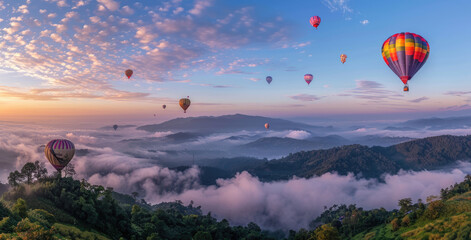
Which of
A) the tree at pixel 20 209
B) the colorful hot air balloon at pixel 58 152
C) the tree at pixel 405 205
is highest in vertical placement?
the colorful hot air balloon at pixel 58 152

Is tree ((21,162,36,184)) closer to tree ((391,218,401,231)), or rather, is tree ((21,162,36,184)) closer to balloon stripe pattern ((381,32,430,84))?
balloon stripe pattern ((381,32,430,84))

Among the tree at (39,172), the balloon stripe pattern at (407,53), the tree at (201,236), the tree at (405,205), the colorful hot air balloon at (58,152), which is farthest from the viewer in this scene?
the tree at (405,205)

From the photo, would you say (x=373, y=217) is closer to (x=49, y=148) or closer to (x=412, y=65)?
(x=412, y=65)

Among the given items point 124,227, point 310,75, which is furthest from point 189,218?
point 310,75

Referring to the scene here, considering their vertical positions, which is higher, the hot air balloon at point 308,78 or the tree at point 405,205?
the hot air balloon at point 308,78

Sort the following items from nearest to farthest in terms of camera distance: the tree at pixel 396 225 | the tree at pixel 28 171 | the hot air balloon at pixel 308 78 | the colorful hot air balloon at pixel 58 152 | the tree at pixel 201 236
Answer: the colorful hot air balloon at pixel 58 152 → the tree at pixel 28 171 → the tree at pixel 201 236 → the tree at pixel 396 225 → the hot air balloon at pixel 308 78

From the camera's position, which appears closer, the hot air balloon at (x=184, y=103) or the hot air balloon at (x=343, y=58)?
the hot air balloon at (x=184, y=103)

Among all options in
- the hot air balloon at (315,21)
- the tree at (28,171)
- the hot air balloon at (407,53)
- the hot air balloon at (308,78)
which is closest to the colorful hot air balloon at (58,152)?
the tree at (28,171)

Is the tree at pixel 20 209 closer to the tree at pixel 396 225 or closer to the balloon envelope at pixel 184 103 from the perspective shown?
the balloon envelope at pixel 184 103

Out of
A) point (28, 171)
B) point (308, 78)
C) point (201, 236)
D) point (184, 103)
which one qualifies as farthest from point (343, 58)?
point (28, 171)
